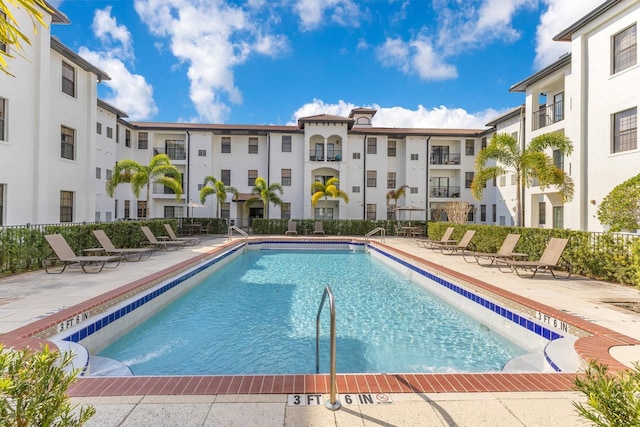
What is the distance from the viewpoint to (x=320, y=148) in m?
28.6

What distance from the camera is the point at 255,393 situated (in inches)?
122

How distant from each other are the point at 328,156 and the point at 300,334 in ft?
76.9

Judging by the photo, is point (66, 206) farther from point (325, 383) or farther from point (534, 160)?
point (534, 160)

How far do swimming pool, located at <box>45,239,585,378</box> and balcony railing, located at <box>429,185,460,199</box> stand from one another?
20090mm

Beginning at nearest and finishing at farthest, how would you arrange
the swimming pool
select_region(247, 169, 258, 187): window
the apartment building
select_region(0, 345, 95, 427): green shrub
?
select_region(0, 345, 95, 427): green shrub
the swimming pool
the apartment building
select_region(247, 169, 258, 187): window

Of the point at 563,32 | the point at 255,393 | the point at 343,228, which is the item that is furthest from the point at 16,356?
the point at 343,228

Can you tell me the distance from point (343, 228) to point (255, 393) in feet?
69.2

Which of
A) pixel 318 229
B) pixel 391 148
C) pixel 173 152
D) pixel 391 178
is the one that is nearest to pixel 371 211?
pixel 391 178

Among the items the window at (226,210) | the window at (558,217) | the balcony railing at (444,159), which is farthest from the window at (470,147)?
the window at (226,210)

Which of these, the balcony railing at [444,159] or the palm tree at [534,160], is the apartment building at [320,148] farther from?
the palm tree at [534,160]

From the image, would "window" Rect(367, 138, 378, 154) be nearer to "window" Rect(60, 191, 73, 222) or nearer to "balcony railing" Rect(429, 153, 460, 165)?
"balcony railing" Rect(429, 153, 460, 165)

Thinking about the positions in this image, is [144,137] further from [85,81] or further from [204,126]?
[85,81]

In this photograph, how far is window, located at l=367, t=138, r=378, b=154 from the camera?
28.6 m

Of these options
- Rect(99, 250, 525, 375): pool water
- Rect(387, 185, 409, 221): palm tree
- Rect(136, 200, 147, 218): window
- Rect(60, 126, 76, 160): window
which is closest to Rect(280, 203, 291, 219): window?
Rect(387, 185, 409, 221): palm tree
